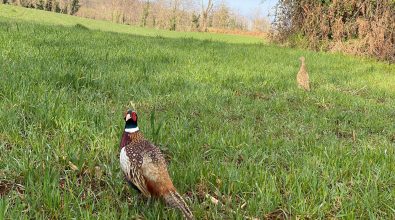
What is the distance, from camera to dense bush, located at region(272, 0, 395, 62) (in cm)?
1677

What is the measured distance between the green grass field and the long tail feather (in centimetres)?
8

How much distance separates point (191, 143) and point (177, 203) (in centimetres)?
146

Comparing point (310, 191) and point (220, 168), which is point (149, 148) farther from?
point (310, 191)

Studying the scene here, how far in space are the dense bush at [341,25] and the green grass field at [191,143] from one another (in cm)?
1097

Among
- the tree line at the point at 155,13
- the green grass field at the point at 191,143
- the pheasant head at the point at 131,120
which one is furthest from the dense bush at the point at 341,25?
the tree line at the point at 155,13

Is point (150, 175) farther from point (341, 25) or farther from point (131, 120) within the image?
point (341, 25)

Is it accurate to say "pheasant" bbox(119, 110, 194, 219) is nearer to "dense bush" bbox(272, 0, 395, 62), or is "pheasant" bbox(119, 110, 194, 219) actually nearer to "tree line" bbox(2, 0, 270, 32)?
"dense bush" bbox(272, 0, 395, 62)

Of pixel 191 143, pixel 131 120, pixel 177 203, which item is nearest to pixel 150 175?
pixel 177 203

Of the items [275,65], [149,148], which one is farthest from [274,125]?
[275,65]

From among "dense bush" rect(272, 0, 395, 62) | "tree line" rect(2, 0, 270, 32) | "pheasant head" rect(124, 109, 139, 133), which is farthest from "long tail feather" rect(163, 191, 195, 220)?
"tree line" rect(2, 0, 270, 32)

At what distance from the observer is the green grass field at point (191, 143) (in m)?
2.65

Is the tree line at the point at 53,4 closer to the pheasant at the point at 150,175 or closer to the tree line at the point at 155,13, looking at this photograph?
the tree line at the point at 155,13

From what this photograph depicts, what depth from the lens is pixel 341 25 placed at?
18.4 metres

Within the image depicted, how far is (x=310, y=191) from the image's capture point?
290 centimetres
